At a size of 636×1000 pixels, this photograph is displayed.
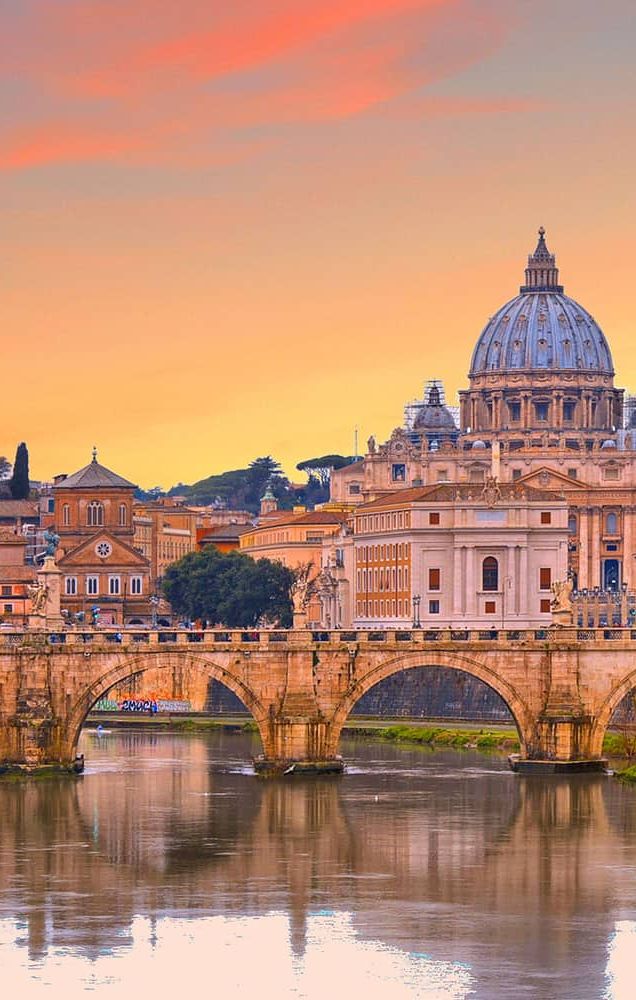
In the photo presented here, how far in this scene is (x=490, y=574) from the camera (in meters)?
173

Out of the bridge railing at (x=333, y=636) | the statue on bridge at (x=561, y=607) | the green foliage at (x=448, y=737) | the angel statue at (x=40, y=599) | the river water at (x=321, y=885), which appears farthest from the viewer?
the green foliage at (x=448, y=737)

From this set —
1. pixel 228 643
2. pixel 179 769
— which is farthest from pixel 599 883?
pixel 179 769

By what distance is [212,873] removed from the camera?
258 ft

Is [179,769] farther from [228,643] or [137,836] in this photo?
[137,836]

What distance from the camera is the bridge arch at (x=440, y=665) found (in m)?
100

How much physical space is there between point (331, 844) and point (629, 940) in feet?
57.2

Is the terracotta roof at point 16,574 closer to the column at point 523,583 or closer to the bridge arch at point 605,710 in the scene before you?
the column at point 523,583

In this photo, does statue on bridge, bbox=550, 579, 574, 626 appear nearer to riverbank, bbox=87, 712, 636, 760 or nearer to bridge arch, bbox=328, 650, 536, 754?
bridge arch, bbox=328, 650, 536, 754

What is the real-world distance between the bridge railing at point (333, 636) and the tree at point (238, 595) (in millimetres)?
86335

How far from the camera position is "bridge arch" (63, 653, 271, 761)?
100000 millimetres

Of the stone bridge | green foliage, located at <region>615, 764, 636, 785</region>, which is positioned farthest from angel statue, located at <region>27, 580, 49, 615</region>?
green foliage, located at <region>615, 764, 636, 785</region>

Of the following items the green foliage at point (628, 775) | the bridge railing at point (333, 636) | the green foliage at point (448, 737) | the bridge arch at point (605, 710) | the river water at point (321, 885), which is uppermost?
the bridge railing at point (333, 636)

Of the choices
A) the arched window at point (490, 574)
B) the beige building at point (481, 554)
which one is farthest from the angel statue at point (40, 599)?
the arched window at point (490, 574)

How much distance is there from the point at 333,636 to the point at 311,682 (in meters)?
2.71
